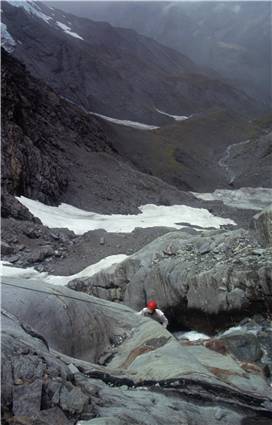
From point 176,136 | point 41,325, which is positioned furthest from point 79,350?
point 176,136

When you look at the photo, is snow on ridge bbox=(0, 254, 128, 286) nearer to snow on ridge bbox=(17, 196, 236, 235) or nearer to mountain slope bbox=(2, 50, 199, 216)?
mountain slope bbox=(2, 50, 199, 216)

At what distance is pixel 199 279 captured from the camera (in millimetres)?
19109

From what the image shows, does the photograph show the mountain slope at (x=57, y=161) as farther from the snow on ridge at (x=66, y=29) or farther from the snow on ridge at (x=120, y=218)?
the snow on ridge at (x=66, y=29)

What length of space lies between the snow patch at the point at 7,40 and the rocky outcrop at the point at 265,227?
398ft

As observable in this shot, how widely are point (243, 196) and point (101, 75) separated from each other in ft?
301

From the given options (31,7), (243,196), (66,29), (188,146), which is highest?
(31,7)

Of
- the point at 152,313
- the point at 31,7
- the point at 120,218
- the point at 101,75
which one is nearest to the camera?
the point at 152,313

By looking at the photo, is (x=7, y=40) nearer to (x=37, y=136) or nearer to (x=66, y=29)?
(x=66, y=29)

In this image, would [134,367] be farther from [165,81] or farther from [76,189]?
[165,81]

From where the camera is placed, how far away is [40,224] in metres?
35.9

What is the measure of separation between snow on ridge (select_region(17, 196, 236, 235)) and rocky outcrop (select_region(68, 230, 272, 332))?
14047 mm

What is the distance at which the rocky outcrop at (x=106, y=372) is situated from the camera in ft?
26.6

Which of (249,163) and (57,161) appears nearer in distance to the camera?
(57,161)

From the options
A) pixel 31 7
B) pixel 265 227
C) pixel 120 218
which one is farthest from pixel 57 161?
pixel 31 7
